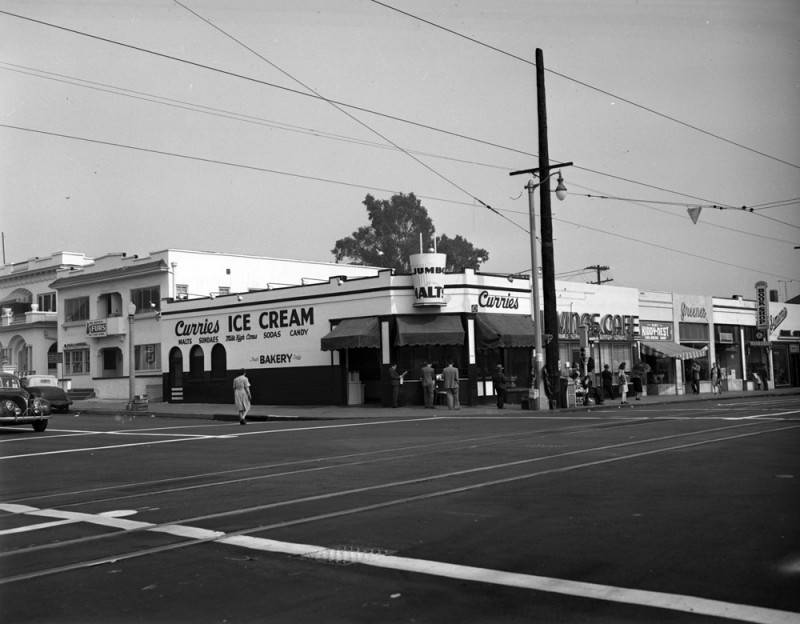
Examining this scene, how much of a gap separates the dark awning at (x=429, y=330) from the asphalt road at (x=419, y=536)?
18177 millimetres

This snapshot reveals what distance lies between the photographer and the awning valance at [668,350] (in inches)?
1786

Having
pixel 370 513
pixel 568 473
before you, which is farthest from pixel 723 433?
pixel 370 513

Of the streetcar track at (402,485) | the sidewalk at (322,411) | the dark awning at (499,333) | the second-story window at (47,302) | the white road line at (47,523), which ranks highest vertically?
the second-story window at (47,302)

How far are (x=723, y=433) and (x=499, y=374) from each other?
1591 centimetres

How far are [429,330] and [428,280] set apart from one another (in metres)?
2.01

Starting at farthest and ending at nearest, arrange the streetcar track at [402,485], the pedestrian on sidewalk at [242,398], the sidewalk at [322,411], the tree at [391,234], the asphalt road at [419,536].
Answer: the tree at [391,234] < the sidewalk at [322,411] < the pedestrian on sidewalk at [242,398] < the streetcar track at [402,485] < the asphalt road at [419,536]

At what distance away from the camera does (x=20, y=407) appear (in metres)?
24.0

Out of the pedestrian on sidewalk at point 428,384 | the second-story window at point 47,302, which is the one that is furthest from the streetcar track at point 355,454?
the second-story window at point 47,302

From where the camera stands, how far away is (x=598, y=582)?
224 inches

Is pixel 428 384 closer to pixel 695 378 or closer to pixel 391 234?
pixel 695 378

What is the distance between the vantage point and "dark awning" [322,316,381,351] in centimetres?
3378

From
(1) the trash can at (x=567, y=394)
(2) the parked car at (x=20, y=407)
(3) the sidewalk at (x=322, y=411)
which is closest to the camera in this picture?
(2) the parked car at (x=20, y=407)

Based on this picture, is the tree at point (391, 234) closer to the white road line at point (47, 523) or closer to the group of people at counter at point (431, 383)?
the group of people at counter at point (431, 383)

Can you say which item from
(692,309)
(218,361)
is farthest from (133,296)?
(692,309)
